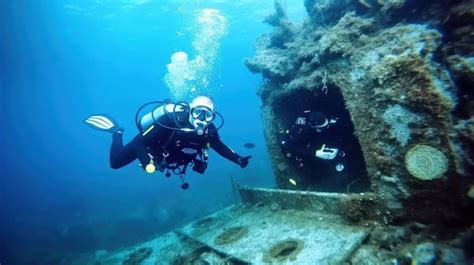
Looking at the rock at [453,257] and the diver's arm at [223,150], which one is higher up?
the diver's arm at [223,150]

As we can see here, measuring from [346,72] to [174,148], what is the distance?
303 cm

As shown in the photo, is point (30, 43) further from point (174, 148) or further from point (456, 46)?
point (456, 46)

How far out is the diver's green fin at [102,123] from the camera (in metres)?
7.74

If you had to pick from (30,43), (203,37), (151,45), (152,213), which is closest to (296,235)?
(152,213)

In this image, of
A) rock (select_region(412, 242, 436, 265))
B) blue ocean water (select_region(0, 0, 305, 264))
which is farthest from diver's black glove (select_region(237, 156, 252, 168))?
blue ocean water (select_region(0, 0, 305, 264))

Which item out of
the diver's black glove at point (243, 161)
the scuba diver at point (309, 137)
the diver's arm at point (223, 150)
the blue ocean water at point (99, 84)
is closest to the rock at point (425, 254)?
the scuba diver at point (309, 137)

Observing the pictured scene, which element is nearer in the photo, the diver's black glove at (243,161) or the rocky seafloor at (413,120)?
the rocky seafloor at (413,120)

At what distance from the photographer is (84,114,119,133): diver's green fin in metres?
7.74

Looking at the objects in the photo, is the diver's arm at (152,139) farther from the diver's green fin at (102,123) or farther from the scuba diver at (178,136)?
the diver's green fin at (102,123)

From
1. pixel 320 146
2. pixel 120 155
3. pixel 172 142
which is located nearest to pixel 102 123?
pixel 120 155

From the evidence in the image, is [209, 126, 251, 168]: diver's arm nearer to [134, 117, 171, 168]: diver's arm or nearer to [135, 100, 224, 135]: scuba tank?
[135, 100, 224, 135]: scuba tank

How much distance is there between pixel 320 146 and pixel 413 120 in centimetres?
239

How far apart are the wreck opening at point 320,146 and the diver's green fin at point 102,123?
163 inches

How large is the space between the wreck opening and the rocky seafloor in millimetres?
1252
